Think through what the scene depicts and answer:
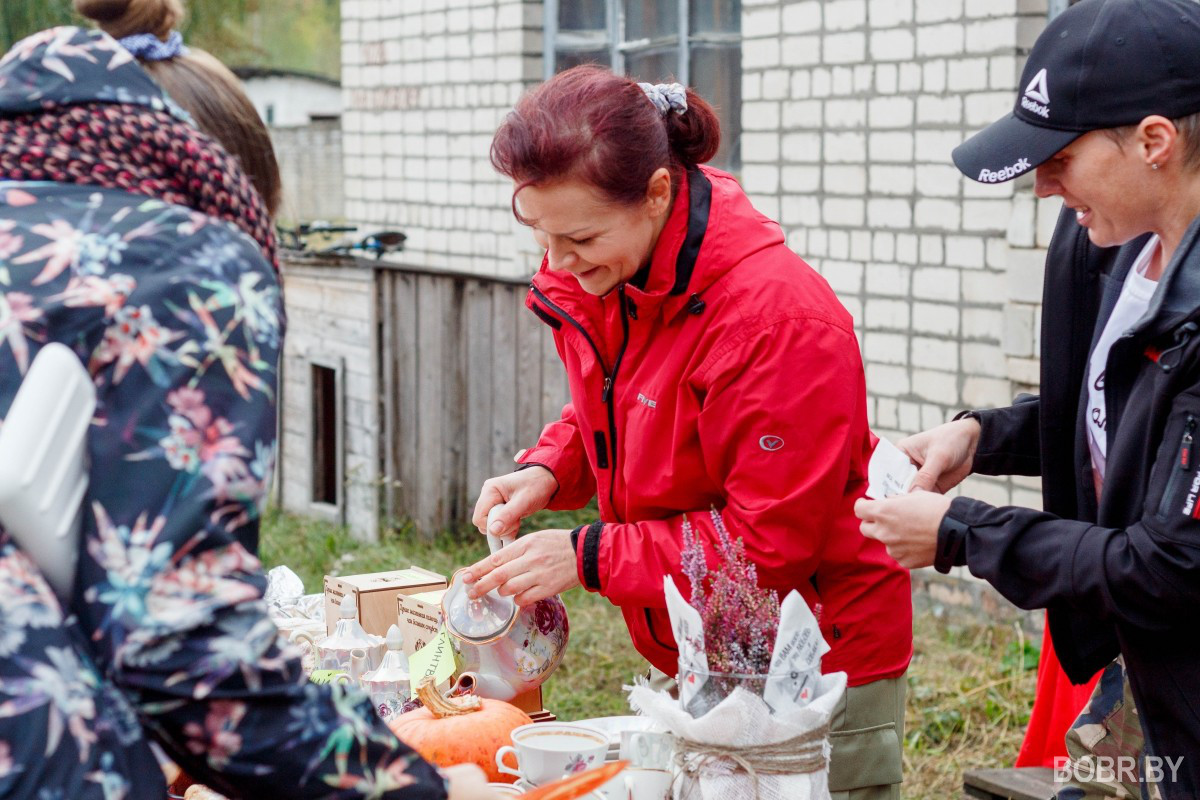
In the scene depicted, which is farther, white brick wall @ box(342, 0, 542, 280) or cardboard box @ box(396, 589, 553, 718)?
white brick wall @ box(342, 0, 542, 280)

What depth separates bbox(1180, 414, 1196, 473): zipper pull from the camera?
6.04ft

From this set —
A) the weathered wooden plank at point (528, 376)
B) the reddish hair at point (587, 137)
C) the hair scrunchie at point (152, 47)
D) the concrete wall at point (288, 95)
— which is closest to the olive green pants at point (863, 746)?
the reddish hair at point (587, 137)

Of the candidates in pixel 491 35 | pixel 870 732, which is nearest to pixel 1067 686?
pixel 870 732

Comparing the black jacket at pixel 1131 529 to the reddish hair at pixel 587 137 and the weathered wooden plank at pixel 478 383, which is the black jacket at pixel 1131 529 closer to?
the reddish hair at pixel 587 137

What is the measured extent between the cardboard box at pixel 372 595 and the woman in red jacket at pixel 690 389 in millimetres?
505

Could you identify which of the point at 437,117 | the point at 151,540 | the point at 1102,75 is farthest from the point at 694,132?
the point at 437,117

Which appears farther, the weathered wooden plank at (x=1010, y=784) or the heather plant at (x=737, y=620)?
the weathered wooden plank at (x=1010, y=784)

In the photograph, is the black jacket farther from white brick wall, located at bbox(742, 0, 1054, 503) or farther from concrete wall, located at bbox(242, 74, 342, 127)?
concrete wall, located at bbox(242, 74, 342, 127)

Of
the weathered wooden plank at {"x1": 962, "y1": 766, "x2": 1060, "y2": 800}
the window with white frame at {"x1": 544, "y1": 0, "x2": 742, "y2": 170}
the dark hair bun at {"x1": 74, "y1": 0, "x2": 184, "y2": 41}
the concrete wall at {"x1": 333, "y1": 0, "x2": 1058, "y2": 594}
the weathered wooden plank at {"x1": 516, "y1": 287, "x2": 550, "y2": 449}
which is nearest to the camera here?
the dark hair bun at {"x1": 74, "y1": 0, "x2": 184, "y2": 41}

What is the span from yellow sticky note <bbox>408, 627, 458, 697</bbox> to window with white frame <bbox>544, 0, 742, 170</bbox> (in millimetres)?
4257

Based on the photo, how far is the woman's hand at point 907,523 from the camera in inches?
83.1

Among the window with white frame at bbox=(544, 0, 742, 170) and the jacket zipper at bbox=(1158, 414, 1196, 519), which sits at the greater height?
the window with white frame at bbox=(544, 0, 742, 170)

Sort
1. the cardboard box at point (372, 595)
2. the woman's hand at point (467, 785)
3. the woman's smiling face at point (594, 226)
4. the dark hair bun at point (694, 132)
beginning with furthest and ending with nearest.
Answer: the cardboard box at point (372, 595) → the dark hair bun at point (694, 132) → the woman's smiling face at point (594, 226) → the woman's hand at point (467, 785)

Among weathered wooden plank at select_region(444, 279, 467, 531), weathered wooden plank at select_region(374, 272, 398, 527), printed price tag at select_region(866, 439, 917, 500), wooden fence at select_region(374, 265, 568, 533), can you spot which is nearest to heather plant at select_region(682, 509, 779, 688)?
printed price tag at select_region(866, 439, 917, 500)
